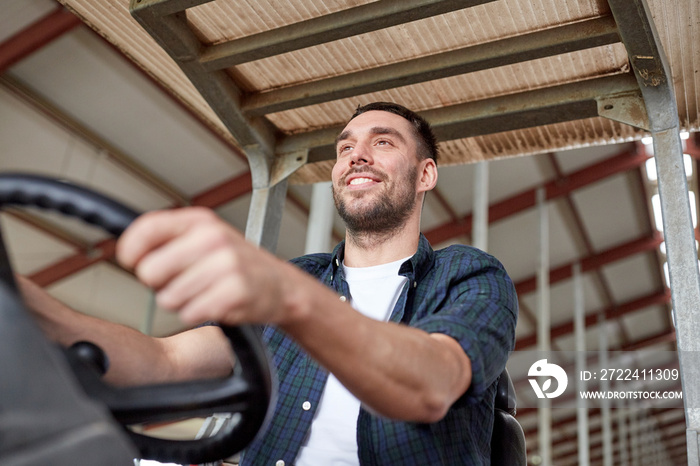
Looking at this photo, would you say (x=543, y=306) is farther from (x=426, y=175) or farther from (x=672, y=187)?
(x=672, y=187)

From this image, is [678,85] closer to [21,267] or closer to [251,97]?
[251,97]

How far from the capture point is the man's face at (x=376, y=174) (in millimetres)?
1976

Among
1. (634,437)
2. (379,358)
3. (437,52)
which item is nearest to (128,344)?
(379,358)

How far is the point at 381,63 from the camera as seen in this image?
225 cm

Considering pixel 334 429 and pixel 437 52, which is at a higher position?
pixel 437 52

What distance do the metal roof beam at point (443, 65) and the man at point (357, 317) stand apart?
102mm

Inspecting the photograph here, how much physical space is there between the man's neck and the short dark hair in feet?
1.13

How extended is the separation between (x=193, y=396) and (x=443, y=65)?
4.70ft

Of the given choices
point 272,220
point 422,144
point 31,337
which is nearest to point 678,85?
point 422,144

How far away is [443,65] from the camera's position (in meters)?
2.11

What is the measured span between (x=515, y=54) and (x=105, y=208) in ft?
4.77

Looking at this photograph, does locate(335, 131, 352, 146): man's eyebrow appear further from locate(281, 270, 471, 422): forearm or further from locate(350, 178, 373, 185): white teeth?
locate(281, 270, 471, 422): forearm

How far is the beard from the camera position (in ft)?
6.45

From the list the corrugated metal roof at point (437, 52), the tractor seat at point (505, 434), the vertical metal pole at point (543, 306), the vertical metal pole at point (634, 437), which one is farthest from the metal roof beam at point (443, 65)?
the vertical metal pole at point (634, 437)
